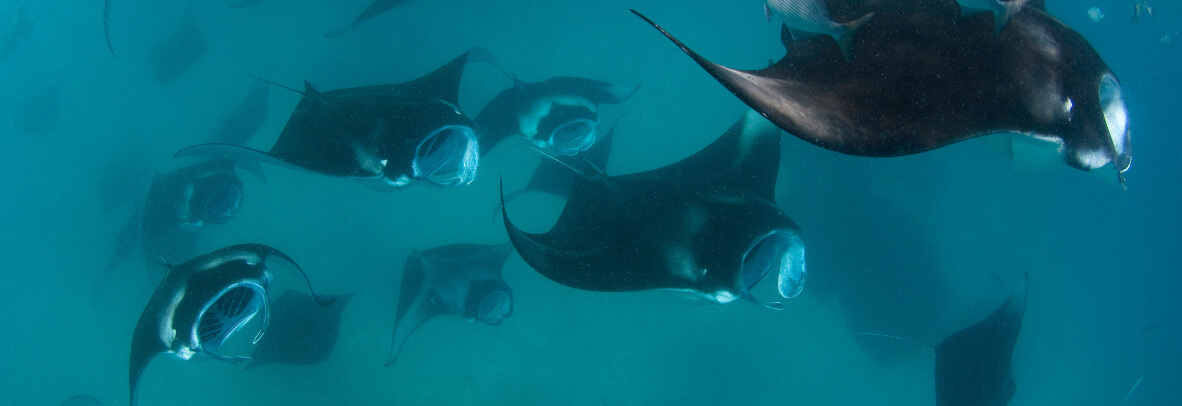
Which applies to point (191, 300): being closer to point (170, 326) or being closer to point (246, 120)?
point (170, 326)

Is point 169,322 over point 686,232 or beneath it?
beneath

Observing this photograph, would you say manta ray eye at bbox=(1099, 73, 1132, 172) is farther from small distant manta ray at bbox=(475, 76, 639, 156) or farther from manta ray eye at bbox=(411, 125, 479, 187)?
small distant manta ray at bbox=(475, 76, 639, 156)

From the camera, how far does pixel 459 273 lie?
570 cm

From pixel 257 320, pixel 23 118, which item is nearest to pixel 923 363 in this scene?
pixel 257 320

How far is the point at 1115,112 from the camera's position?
2.10m

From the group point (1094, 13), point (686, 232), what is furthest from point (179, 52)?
point (1094, 13)

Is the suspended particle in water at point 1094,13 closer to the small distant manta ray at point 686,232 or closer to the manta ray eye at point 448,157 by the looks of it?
the small distant manta ray at point 686,232

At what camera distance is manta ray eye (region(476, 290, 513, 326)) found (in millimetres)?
5664

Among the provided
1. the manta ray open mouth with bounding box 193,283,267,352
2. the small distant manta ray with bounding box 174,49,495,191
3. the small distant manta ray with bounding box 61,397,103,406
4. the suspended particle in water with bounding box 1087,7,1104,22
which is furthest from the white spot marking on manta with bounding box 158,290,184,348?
the suspended particle in water with bounding box 1087,7,1104,22

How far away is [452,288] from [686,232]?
3320mm

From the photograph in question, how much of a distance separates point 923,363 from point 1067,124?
23.9ft

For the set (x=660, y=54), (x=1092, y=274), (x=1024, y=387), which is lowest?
(x=1024, y=387)

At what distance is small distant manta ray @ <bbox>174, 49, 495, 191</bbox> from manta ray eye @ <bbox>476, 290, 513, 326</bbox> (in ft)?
5.49

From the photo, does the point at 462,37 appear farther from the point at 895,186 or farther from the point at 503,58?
the point at 895,186
